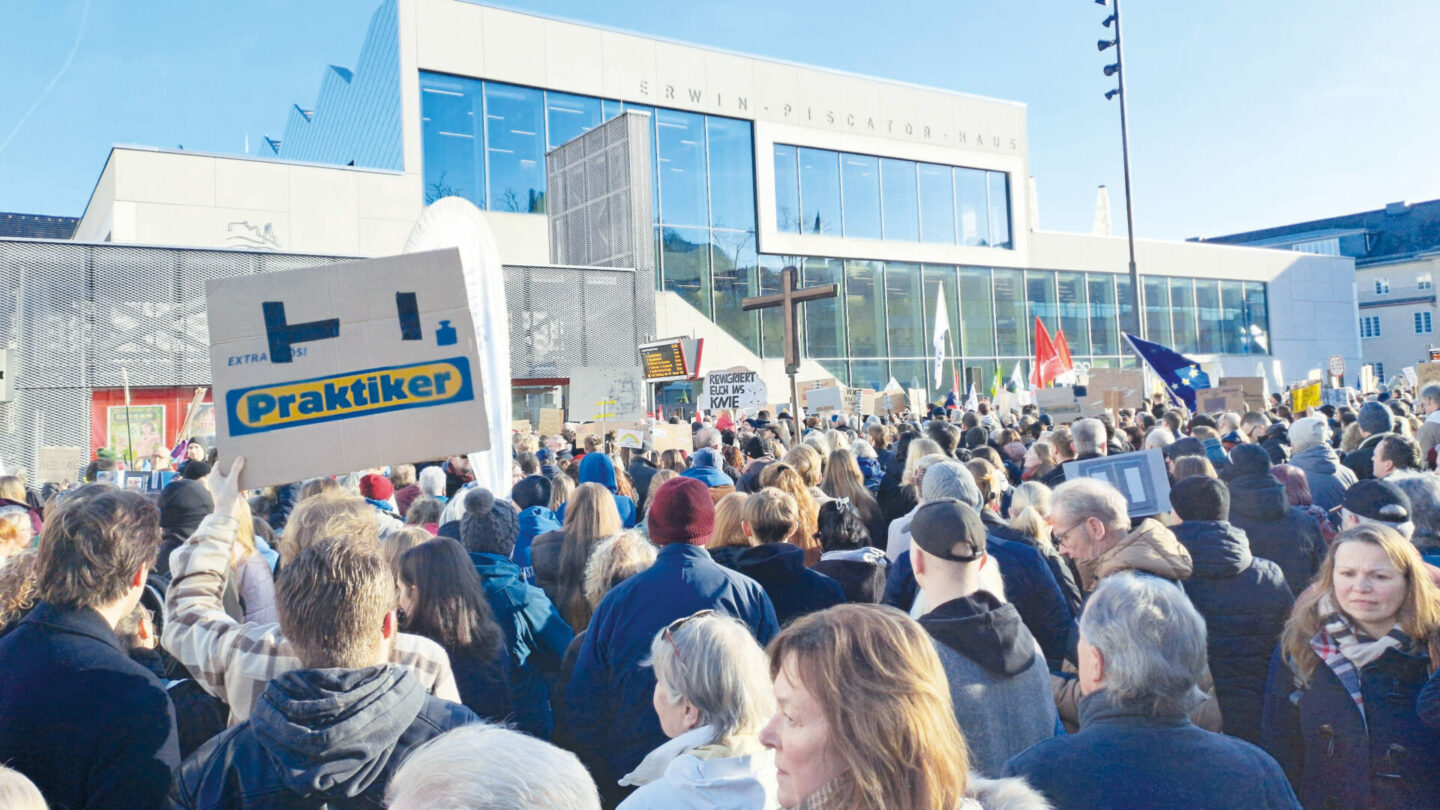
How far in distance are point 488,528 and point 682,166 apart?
26949mm

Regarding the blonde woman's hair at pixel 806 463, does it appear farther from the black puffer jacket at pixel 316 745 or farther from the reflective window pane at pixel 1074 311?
the reflective window pane at pixel 1074 311

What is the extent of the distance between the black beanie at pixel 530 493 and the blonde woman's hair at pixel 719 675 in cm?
438

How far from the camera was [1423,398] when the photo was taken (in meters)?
8.90

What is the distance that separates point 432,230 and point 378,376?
9.95ft

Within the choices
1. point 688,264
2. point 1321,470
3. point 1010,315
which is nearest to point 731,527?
point 1321,470

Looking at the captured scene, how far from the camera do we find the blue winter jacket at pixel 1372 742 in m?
2.93

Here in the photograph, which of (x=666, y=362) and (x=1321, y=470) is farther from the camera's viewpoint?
(x=666, y=362)

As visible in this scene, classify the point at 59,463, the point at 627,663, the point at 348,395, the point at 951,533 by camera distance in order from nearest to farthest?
the point at 951,533, the point at 348,395, the point at 627,663, the point at 59,463

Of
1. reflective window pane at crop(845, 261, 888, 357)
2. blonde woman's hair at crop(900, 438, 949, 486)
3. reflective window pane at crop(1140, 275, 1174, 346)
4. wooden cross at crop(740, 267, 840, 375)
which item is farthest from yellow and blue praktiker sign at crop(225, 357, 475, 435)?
reflective window pane at crop(1140, 275, 1174, 346)

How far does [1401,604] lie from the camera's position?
10.3 ft

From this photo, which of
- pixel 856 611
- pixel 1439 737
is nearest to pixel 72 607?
pixel 856 611

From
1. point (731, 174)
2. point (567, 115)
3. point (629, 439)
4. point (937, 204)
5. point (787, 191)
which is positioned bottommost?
point (629, 439)

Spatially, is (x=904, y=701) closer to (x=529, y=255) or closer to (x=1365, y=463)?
(x=1365, y=463)

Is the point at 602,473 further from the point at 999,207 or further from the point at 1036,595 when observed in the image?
the point at 999,207
